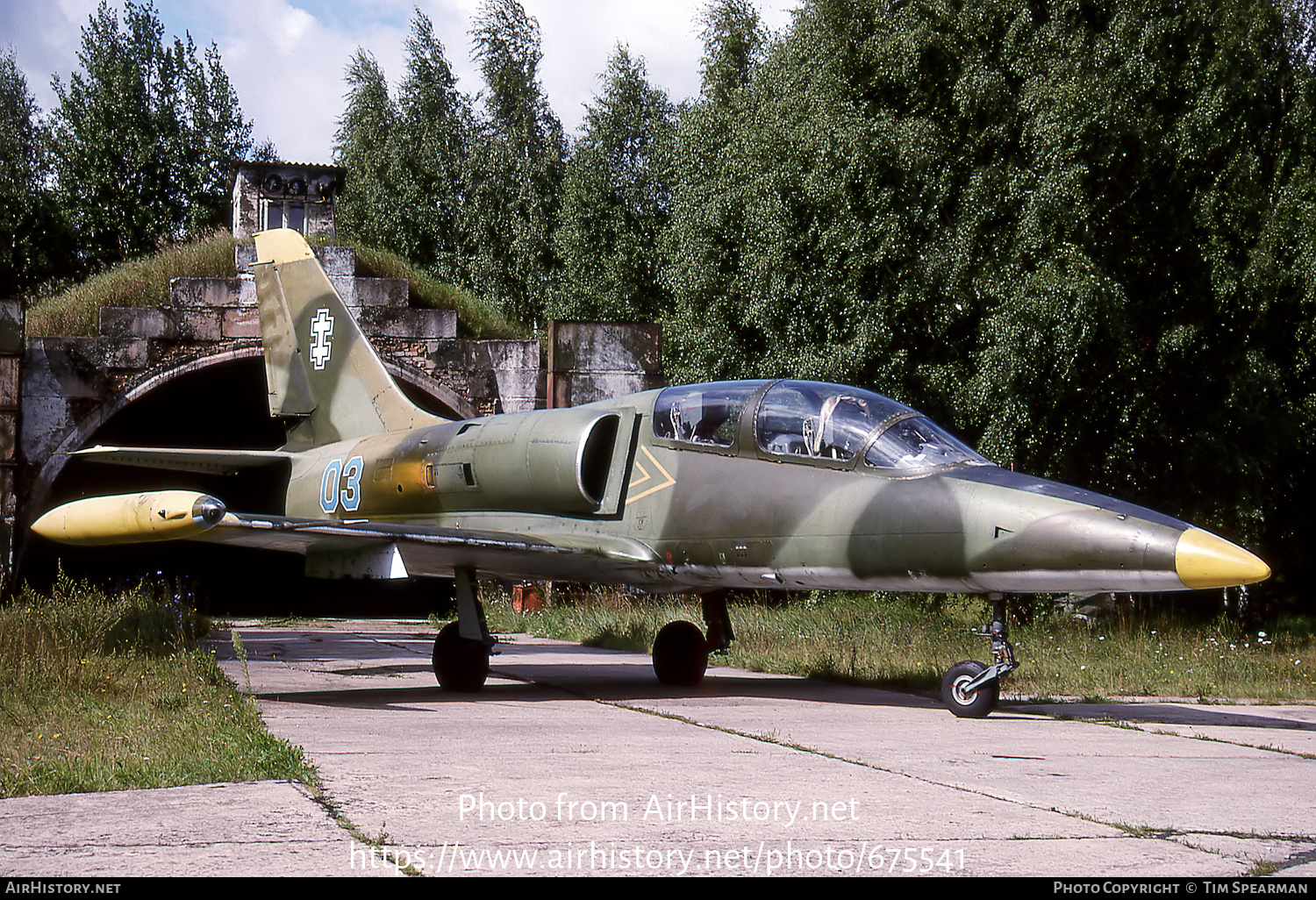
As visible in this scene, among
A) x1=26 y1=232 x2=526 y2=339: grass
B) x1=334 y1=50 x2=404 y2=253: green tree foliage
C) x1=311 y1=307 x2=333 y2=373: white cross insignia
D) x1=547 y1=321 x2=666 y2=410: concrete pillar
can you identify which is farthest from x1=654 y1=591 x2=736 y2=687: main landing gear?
x1=334 y1=50 x2=404 y2=253: green tree foliage

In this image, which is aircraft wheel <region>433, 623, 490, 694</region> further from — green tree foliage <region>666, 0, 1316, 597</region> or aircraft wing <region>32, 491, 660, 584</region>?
green tree foliage <region>666, 0, 1316, 597</region>

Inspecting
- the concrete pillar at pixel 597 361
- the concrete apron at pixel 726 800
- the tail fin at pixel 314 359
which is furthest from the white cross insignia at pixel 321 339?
the concrete apron at pixel 726 800

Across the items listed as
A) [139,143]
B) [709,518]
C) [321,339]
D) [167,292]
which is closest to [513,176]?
[139,143]

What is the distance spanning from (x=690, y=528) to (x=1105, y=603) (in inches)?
711

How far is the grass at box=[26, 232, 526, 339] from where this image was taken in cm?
2016

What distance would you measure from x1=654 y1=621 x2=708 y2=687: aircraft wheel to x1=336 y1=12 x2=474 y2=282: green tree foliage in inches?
1613

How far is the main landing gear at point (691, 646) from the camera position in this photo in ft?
35.0

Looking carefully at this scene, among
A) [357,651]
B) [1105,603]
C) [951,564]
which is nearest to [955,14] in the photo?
[1105,603]

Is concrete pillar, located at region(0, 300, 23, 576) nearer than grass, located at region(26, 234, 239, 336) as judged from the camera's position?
Yes

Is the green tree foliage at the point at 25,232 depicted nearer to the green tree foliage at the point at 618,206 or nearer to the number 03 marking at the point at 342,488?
the green tree foliage at the point at 618,206

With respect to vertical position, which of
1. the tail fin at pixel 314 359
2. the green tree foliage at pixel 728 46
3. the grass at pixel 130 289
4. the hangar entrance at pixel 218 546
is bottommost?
the hangar entrance at pixel 218 546

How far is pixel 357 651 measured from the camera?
15281 mm

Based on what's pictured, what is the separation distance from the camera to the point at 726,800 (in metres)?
4.80
